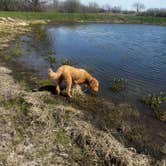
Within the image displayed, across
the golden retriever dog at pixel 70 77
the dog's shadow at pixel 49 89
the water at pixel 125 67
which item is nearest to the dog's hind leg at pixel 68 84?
the golden retriever dog at pixel 70 77

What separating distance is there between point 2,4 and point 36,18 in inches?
799

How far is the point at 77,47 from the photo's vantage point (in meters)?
27.2

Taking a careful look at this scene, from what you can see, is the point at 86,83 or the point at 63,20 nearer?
the point at 86,83

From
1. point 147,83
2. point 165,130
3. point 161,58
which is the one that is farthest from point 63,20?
point 165,130

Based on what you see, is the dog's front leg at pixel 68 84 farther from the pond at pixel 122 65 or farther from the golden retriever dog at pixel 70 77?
the pond at pixel 122 65

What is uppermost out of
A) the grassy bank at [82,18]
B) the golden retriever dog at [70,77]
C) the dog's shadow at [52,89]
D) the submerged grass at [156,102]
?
the grassy bank at [82,18]

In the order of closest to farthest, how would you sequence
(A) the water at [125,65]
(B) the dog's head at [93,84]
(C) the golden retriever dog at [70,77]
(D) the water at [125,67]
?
1. (D) the water at [125,67]
2. (C) the golden retriever dog at [70,77]
3. (B) the dog's head at [93,84]
4. (A) the water at [125,65]

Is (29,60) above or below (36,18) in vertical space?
below

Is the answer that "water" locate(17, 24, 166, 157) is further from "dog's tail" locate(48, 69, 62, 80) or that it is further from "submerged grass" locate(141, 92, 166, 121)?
"dog's tail" locate(48, 69, 62, 80)

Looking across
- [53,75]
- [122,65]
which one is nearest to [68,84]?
[53,75]

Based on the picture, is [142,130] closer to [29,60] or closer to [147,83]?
[147,83]

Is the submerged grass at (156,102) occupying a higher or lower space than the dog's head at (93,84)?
lower

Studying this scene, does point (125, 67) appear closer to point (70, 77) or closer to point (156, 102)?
point (156, 102)

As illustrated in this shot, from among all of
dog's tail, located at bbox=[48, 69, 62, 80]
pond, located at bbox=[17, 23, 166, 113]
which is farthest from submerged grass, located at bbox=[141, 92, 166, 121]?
dog's tail, located at bbox=[48, 69, 62, 80]
